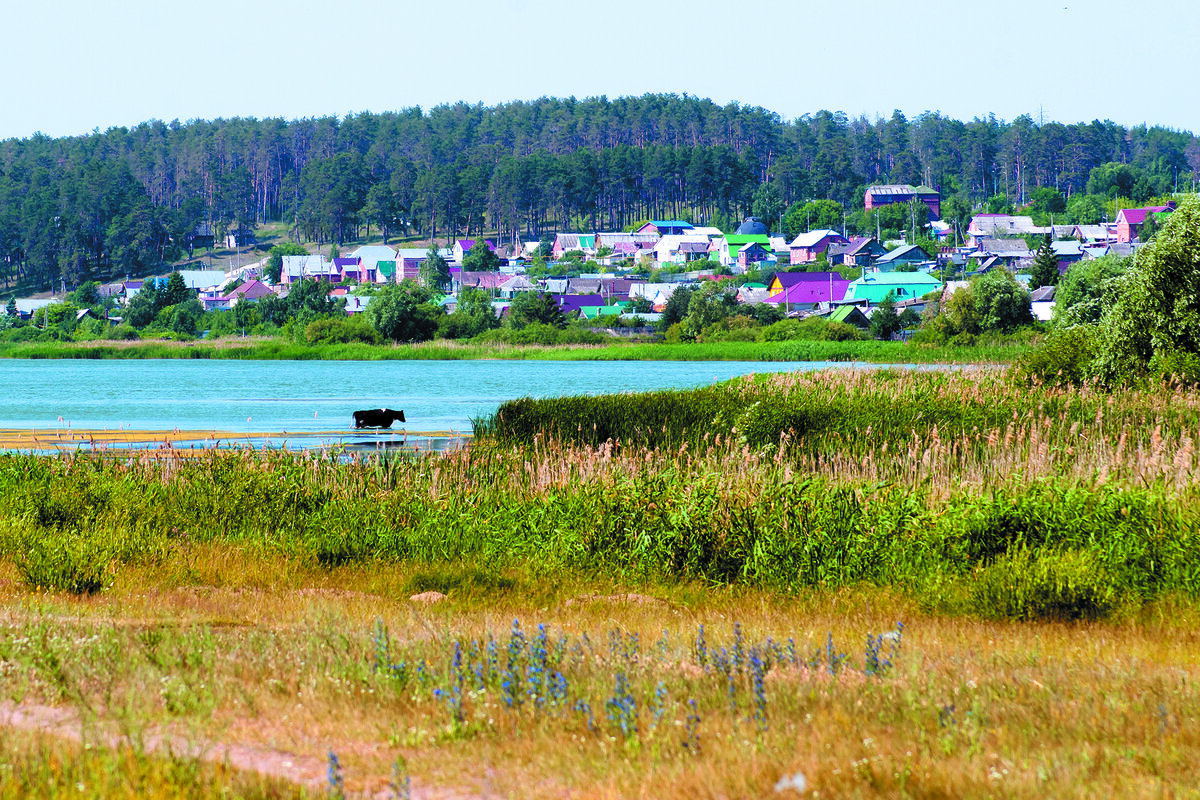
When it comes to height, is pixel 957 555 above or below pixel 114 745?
below

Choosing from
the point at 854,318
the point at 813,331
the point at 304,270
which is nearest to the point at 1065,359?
the point at 813,331

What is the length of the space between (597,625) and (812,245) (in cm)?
19072

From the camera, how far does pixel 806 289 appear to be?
144 m

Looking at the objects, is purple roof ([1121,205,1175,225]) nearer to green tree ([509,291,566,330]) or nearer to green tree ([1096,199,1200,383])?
green tree ([509,291,566,330])

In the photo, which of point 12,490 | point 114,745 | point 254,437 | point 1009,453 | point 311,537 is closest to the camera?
point 114,745

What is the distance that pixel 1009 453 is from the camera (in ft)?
60.1

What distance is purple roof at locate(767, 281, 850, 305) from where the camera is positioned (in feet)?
463

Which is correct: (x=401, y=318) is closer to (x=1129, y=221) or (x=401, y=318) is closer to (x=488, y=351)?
(x=488, y=351)

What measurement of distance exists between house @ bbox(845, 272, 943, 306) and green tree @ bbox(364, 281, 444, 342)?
51984 millimetres

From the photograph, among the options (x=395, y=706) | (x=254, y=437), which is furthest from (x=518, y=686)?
(x=254, y=437)

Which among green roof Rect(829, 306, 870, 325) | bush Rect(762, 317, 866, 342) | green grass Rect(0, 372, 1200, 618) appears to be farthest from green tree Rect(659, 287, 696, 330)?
green grass Rect(0, 372, 1200, 618)

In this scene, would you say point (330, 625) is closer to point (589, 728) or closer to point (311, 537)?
point (589, 728)

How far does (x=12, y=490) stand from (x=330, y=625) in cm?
1037

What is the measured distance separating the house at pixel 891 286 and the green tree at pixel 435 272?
197 feet
